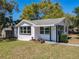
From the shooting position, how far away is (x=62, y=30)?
92.3 ft

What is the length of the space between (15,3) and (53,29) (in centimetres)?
1222

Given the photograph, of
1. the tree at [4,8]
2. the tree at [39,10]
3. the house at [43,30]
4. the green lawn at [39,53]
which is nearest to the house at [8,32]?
the tree at [4,8]

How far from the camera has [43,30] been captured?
27844 millimetres

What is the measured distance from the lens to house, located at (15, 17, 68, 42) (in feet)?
87.5

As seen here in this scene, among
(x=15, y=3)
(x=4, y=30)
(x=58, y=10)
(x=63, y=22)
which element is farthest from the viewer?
(x=58, y=10)

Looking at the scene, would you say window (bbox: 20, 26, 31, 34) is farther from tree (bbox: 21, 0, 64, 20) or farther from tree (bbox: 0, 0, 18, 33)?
tree (bbox: 21, 0, 64, 20)

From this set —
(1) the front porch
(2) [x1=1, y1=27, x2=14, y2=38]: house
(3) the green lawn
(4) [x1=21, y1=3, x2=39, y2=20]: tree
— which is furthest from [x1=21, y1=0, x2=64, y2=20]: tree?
(3) the green lawn

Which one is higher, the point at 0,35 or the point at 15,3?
the point at 15,3

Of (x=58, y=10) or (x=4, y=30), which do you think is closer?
(x=4, y=30)

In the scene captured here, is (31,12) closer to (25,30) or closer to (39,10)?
(39,10)

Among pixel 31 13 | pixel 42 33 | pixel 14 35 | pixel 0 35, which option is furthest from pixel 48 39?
pixel 31 13

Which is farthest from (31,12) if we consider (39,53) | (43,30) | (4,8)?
(39,53)

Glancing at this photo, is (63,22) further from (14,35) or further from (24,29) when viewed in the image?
(14,35)

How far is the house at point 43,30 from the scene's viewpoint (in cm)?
2668
